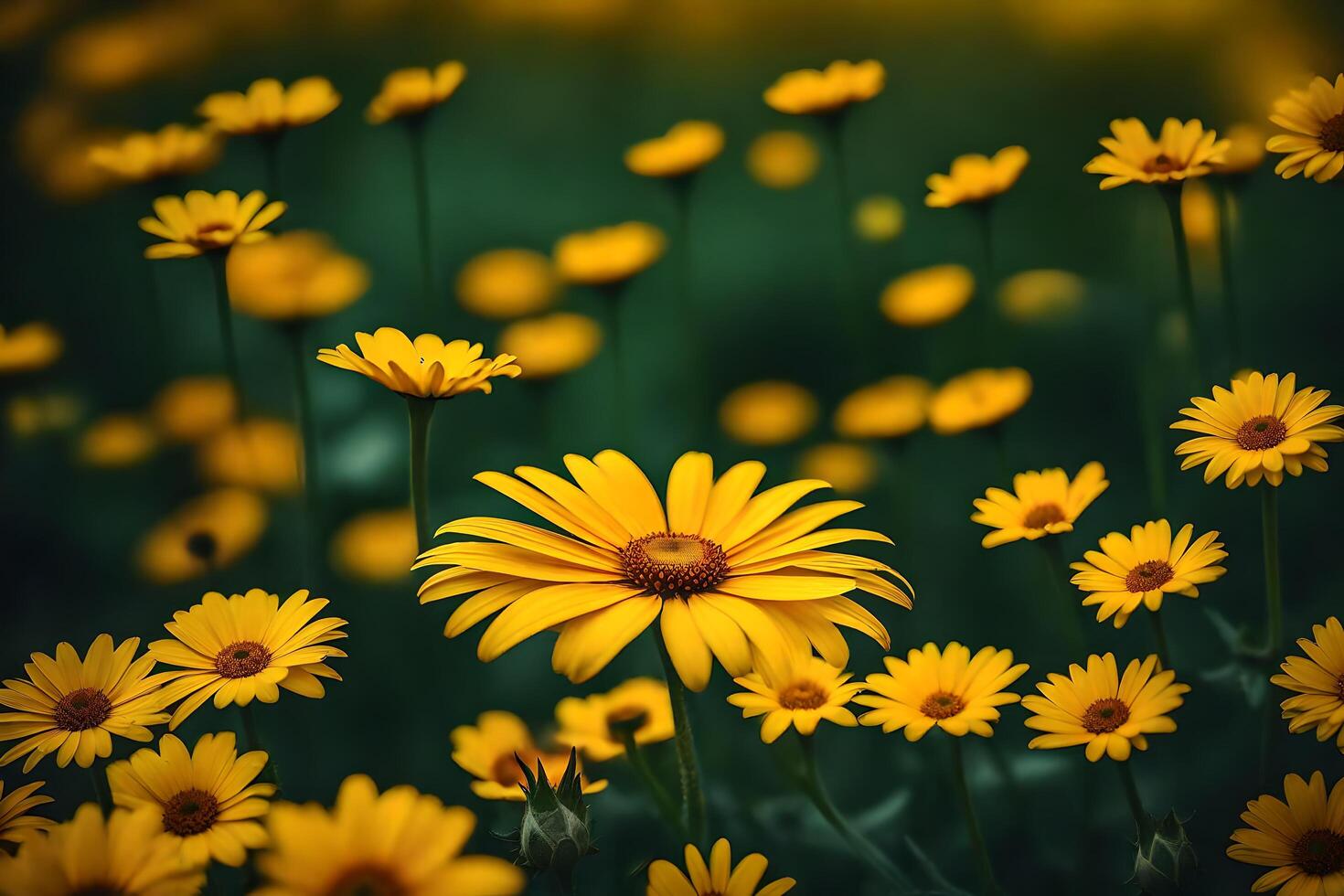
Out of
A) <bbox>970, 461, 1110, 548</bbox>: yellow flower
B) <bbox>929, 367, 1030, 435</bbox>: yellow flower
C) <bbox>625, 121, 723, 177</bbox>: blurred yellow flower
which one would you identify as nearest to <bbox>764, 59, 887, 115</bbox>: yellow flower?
<bbox>625, 121, 723, 177</bbox>: blurred yellow flower

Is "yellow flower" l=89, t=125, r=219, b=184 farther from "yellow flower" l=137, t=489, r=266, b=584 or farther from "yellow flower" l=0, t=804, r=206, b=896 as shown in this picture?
"yellow flower" l=0, t=804, r=206, b=896

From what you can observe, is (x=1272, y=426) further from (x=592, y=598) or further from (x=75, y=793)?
(x=75, y=793)

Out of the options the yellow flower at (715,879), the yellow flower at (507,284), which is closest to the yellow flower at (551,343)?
the yellow flower at (507,284)

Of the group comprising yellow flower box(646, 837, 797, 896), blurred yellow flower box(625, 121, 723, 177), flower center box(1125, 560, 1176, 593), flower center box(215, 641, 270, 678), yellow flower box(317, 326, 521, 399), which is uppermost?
blurred yellow flower box(625, 121, 723, 177)

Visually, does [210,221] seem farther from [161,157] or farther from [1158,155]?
[1158,155]

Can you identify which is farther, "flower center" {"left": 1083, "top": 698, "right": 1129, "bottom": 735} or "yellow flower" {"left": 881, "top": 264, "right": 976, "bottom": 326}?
"yellow flower" {"left": 881, "top": 264, "right": 976, "bottom": 326}

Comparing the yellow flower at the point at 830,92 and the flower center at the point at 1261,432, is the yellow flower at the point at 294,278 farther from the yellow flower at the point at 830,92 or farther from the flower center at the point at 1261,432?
the flower center at the point at 1261,432
